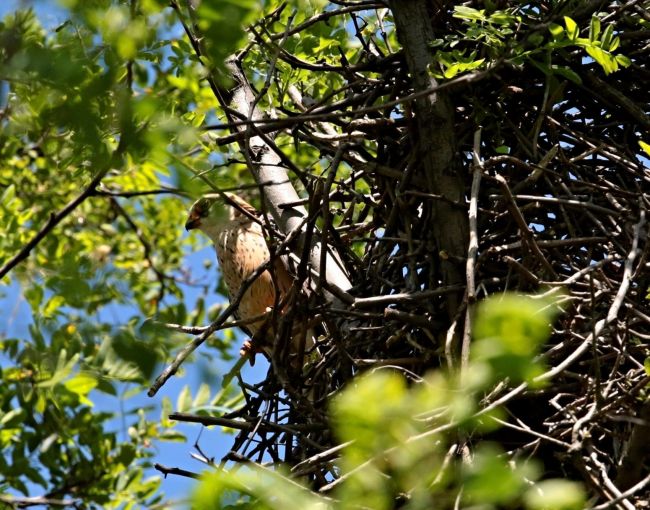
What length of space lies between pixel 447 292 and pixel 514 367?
131 cm

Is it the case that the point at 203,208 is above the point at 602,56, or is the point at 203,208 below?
above

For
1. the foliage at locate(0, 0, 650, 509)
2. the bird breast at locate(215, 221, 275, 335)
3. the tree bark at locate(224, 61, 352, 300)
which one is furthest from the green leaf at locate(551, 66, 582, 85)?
the bird breast at locate(215, 221, 275, 335)

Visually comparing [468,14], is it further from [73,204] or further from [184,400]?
[184,400]

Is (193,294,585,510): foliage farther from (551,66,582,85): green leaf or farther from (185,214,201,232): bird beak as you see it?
(185,214,201,232): bird beak

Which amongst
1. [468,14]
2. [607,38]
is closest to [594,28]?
[607,38]

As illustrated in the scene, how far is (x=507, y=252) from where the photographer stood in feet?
9.05

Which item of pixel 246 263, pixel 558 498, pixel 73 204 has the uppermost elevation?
pixel 246 263

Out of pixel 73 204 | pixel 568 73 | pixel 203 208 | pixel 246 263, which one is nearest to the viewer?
pixel 73 204

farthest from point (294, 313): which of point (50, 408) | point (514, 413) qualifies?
point (50, 408)

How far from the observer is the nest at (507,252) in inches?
100.0

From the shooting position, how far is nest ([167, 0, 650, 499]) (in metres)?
2.54

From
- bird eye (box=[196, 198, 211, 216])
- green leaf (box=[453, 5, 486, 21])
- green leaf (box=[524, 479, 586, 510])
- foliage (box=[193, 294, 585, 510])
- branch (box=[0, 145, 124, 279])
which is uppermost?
bird eye (box=[196, 198, 211, 216])

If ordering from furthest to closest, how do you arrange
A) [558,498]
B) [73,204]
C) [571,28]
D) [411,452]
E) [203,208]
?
[203,208]
[571,28]
[73,204]
[411,452]
[558,498]

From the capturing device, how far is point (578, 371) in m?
2.66
